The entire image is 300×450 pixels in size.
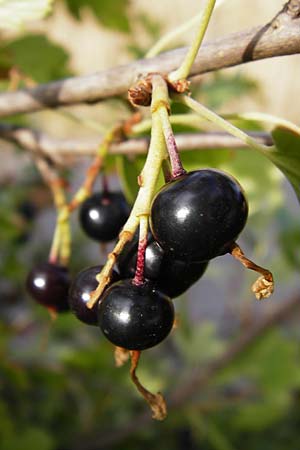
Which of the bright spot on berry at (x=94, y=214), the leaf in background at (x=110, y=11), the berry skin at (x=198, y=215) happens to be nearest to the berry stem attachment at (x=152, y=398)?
the berry skin at (x=198, y=215)

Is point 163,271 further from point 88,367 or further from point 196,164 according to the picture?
point 88,367

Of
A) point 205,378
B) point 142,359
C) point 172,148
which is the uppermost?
point 172,148

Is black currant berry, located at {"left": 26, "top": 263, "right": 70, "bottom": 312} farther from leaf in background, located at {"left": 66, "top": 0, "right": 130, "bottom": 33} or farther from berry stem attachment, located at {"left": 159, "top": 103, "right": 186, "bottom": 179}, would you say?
leaf in background, located at {"left": 66, "top": 0, "right": 130, "bottom": 33}

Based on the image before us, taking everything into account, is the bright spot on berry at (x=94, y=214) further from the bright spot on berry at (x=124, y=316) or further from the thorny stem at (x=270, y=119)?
the bright spot on berry at (x=124, y=316)

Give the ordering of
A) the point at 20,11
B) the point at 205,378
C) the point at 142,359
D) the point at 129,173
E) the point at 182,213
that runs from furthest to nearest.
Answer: the point at 142,359 < the point at 205,378 < the point at 129,173 < the point at 20,11 < the point at 182,213

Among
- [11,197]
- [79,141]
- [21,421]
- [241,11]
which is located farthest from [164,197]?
[241,11]

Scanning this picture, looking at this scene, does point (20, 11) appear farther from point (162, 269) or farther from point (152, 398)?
point (152, 398)

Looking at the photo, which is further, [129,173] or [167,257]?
[129,173]

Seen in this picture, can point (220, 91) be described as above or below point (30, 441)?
above

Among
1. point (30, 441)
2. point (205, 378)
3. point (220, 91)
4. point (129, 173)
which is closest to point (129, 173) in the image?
point (129, 173)
